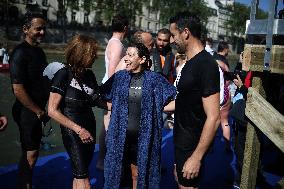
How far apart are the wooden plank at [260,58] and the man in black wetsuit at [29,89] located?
2130 millimetres

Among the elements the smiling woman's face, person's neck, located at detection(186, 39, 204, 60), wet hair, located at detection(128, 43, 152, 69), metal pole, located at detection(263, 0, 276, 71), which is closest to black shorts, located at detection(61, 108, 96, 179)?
the smiling woman's face

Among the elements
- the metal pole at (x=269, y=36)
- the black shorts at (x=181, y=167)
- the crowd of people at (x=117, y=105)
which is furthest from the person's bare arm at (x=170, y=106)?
the metal pole at (x=269, y=36)

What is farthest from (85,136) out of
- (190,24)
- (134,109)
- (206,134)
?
(190,24)

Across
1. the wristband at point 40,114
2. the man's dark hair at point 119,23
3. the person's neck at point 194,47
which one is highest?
the man's dark hair at point 119,23

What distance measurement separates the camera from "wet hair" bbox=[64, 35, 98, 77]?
10.3ft

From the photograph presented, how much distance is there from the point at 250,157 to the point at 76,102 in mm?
1662

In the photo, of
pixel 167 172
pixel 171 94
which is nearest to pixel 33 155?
pixel 171 94

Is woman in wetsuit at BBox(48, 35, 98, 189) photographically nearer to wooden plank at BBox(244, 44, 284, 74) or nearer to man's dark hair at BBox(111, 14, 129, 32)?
man's dark hair at BBox(111, 14, 129, 32)

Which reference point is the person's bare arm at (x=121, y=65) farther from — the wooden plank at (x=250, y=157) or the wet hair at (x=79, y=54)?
the wooden plank at (x=250, y=157)

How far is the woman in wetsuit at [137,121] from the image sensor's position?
326 centimetres

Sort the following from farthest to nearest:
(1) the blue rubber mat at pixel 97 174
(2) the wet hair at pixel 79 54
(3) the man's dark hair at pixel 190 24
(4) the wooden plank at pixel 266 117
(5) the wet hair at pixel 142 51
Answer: (1) the blue rubber mat at pixel 97 174, (5) the wet hair at pixel 142 51, (2) the wet hair at pixel 79 54, (3) the man's dark hair at pixel 190 24, (4) the wooden plank at pixel 266 117

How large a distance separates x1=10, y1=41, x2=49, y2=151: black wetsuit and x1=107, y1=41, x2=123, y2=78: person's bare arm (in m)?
1.02

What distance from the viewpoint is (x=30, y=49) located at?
343 centimetres

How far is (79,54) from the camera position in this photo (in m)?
3.15
